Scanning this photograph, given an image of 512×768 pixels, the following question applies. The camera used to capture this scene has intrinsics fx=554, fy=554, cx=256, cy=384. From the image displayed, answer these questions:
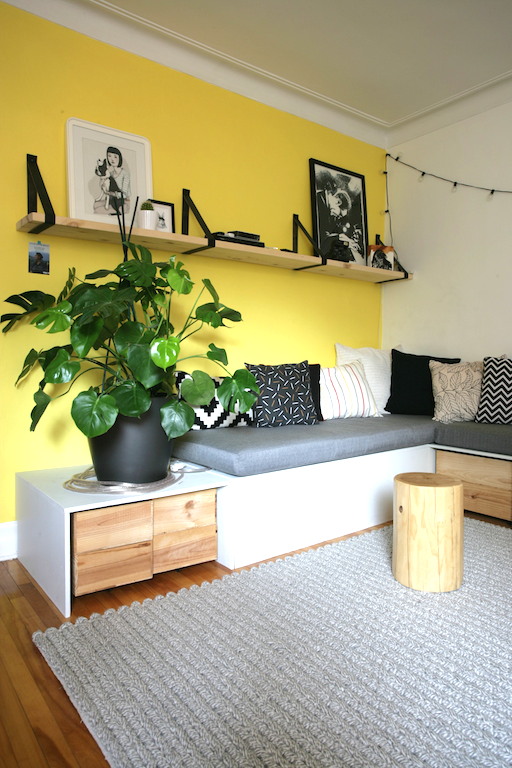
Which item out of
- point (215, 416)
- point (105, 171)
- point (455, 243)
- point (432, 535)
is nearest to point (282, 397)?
point (215, 416)

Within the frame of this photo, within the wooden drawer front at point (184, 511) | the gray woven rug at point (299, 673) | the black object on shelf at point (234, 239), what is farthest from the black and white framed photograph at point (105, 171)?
the gray woven rug at point (299, 673)

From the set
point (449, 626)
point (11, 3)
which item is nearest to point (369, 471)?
point (449, 626)

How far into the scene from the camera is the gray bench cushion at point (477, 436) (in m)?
2.96

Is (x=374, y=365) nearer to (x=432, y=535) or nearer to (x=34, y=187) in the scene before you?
(x=432, y=535)

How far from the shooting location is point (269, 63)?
331 cm

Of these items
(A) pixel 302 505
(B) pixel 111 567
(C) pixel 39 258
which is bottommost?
(B) pixel 111 567

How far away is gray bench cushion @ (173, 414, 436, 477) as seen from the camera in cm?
246

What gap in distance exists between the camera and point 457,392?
11.3ft

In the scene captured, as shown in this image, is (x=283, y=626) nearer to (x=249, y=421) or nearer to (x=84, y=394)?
(x=84, y=394)

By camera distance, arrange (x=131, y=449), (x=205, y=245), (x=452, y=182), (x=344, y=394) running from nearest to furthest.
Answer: (x=131, y=449) < (x=205, y=245) < (x=344, y=394) < (x=452, y=182)

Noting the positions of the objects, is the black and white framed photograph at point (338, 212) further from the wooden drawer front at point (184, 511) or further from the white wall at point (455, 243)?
the wooden drawer front at point (184, 511)

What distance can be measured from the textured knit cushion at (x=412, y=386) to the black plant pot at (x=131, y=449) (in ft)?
6.48

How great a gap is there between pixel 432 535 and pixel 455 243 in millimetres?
2478

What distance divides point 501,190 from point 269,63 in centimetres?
167
